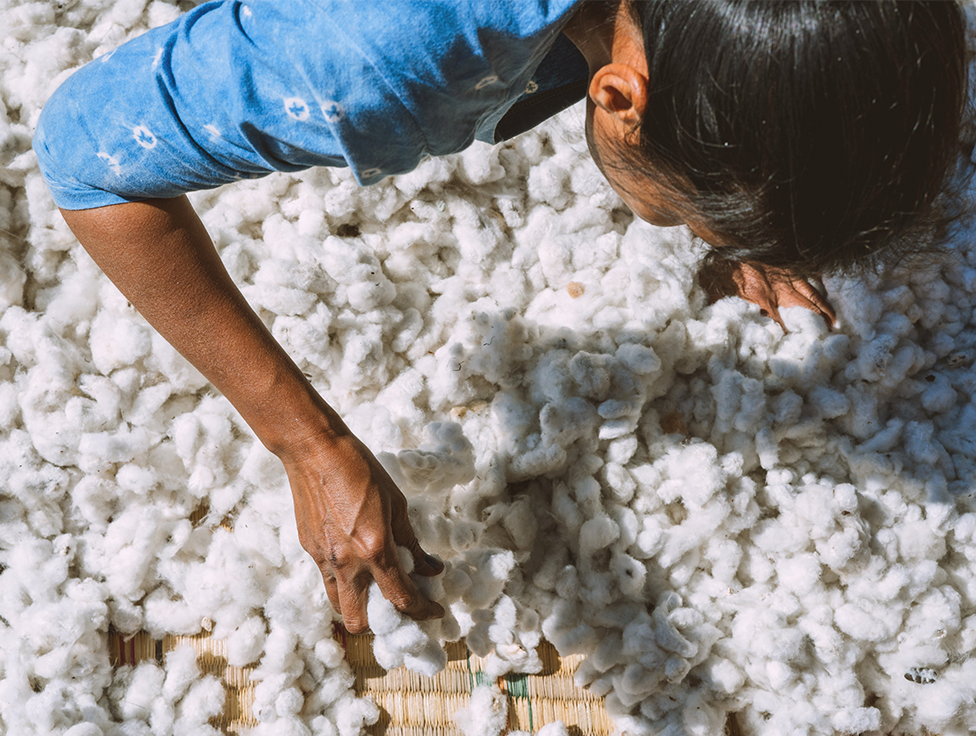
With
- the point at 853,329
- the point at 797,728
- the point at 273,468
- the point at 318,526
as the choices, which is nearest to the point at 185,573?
the point at 273,468

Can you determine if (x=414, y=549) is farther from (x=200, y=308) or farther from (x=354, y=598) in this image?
(x=200, y=308)

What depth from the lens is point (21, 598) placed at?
35.2 inches

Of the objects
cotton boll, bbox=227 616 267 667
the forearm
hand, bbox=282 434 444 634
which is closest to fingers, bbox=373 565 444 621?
hand, bbox=282 434 444 634

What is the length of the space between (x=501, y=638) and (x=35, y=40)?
95 cm

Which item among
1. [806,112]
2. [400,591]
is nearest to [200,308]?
[400,591]

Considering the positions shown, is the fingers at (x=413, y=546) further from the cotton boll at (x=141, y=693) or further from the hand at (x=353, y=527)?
the cotton boll at (x=141, y=693)

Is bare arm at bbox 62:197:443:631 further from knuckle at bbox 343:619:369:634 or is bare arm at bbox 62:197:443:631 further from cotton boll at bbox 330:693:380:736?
cotton boll at bbox 330:693:380:736

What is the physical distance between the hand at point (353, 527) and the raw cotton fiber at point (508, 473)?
63 mm

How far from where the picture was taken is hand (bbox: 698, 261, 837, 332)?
1.02 metres

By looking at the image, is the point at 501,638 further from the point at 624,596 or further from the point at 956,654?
the point at 956,654

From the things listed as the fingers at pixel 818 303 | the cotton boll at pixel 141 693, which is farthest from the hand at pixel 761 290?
the cotton boll at pixel 141 693

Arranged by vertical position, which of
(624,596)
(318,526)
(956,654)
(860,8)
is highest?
(860,8)

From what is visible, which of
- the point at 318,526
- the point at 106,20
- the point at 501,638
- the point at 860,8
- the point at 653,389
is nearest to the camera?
the point at 860,8

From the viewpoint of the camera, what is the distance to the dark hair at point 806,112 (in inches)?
19.7
